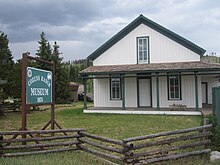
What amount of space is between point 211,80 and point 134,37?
27.0ft

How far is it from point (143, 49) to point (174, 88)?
3.79 metres

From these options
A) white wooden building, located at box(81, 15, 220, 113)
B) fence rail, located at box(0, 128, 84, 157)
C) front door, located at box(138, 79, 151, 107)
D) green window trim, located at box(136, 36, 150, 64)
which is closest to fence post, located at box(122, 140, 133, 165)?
fence rail, located at box(0, 128, 84, 157)

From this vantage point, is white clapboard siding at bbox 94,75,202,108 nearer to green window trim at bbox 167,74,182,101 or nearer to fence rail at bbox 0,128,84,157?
green window trim at bbox 167,74,182,101

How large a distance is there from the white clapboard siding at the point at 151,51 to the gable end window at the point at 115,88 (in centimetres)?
138

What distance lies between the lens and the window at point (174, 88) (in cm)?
2080

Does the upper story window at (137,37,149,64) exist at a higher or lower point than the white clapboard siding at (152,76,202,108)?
higher

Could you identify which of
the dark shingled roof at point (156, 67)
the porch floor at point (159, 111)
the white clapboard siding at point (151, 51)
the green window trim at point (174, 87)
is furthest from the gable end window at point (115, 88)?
the green window trim at point (174, 87)

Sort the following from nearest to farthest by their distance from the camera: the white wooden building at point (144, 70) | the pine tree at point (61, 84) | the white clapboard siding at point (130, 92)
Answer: the white wooden building at point (144, 70) < the white clapboard siding at point (130, 92) < the pine tree at point (61, 84)

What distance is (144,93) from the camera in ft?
70.7

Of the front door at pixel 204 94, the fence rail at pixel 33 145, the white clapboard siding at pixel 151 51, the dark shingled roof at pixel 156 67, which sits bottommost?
the fence rail at pixel 33 145

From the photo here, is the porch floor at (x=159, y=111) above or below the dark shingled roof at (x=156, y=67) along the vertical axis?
below

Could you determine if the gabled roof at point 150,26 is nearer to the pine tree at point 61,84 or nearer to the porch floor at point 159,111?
the porch floor at point 159,111

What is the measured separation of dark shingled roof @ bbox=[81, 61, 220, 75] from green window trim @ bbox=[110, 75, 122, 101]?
1.23m

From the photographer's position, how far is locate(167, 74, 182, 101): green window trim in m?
20.8
